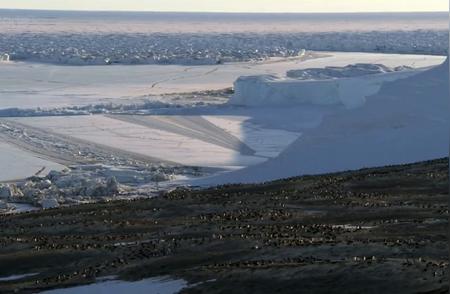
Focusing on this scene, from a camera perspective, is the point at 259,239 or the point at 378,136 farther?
the point at 378,136

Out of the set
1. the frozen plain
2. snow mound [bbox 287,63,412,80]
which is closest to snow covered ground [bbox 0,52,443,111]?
the frozen plain

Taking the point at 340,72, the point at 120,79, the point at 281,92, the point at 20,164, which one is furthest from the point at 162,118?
the point at 120,79

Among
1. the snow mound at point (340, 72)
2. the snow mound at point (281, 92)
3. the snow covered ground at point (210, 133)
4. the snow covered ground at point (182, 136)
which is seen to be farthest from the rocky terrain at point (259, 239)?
the snow mound at point (340, 72)

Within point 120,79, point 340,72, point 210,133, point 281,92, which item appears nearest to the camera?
point 210,133

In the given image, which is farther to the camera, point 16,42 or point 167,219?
point 16,42

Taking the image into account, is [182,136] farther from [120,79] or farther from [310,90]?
[120,79]

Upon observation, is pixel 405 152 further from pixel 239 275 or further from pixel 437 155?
pixel 239 275

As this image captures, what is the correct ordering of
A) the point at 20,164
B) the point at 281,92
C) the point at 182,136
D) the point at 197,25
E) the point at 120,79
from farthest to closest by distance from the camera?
1. the point at 197,25
2. the point at 120,79
3. the point at 281,92
4. the point at 182,136
5. the point at 20,164

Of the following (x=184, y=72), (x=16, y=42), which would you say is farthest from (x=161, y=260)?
(x=16, y=42)

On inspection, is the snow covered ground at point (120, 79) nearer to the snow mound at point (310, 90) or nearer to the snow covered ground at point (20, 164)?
the snow mound at point (310, 90)
